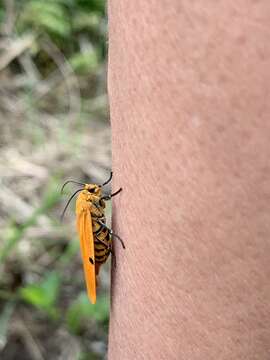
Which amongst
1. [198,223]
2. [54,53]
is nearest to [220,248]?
[198,223]

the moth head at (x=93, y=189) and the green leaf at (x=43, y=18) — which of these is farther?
the green leaf at (x=43, y=18)

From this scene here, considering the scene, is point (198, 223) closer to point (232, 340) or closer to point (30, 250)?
point (232, 340)

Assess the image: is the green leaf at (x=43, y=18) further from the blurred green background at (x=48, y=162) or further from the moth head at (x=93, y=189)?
Answer: the moth head at (x=93, y=189)

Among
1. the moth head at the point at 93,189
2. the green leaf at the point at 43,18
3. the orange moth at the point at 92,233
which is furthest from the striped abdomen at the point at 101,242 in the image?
the green leaf at the point at 43,18

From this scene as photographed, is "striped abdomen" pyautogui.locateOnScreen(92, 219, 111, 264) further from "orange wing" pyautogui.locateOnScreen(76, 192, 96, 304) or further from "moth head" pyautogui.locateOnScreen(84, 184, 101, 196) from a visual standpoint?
"moth head" pyautogui.locateOnScreen(84, 184, 101, 196)

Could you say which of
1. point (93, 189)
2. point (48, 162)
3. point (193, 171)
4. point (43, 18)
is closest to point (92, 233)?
point (93, 189)

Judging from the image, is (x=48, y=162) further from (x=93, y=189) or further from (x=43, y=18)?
(x=93, y=189)

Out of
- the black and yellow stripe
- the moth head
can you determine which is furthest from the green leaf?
the black and yellow stripe

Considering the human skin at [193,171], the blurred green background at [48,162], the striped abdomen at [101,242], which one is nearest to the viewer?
the human skin at [193,171]
